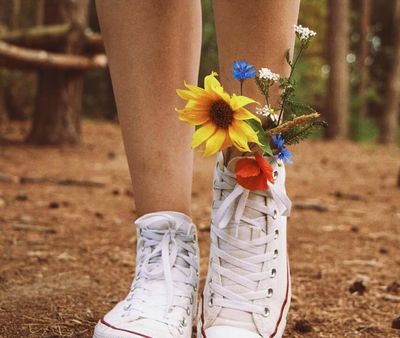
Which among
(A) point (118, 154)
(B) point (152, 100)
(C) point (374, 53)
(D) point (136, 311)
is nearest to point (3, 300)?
(D) point (136, 311)

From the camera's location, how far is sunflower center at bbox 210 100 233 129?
97cm

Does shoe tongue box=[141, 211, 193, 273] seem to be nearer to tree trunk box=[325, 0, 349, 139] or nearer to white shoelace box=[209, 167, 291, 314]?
white shoelace box=[209, 167, 291, 314]

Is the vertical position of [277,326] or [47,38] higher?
[47,38]

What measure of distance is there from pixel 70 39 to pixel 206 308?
4012mm

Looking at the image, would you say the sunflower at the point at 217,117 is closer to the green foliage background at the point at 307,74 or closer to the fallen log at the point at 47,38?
the fallen log at the point at 47,38

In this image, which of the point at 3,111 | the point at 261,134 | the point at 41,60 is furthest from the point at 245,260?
the point at 3,111

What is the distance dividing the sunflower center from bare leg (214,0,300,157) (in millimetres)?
158

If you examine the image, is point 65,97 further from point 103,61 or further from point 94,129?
point 94,129

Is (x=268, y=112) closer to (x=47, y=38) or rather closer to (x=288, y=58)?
(x=288, y=58)

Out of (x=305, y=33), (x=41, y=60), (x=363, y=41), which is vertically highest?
(x=363, y=41)

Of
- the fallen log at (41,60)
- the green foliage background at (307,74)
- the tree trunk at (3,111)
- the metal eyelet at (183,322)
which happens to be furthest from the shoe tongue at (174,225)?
the green foliage background at (307,74)

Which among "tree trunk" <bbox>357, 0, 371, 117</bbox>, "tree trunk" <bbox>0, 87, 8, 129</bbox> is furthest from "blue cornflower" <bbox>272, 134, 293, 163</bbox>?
"tree trunk" <bbox>357, 0, 371, 117</bbox>

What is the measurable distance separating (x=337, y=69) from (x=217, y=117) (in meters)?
6.77

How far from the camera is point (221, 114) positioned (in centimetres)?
98
